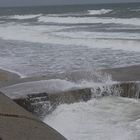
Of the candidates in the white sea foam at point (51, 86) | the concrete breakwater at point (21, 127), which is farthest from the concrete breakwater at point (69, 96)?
the concrete breakwater at point (21, 127)

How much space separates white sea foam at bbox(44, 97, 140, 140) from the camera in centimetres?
557

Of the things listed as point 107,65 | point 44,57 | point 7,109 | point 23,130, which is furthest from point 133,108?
point 44,57

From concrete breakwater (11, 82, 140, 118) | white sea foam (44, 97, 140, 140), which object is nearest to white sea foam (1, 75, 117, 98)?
concrete breakwater (11, 82, 140, 118)

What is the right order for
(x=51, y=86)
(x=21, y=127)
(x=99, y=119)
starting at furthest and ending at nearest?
(x=51, y=86), (x=99, y=119), (x=21, y=127)

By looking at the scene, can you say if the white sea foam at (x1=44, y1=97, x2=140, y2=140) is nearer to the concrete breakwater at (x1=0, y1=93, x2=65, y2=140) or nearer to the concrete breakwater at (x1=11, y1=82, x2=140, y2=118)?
the concrete breakwater at (x1=11, y1=82, x2=140, y2=118)

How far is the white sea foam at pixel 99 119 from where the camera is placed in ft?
18.3

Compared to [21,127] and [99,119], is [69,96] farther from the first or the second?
[21,127]

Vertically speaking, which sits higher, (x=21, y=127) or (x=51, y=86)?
(x=21, y=127)

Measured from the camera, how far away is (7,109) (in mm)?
3770

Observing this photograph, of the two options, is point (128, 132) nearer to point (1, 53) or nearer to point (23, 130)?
point (23, 130)

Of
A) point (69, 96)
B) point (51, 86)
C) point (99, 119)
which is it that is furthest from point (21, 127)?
point (51, 86)

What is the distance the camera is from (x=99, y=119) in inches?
247

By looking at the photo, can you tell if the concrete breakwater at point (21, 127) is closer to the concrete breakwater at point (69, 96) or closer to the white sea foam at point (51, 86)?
the concrete breakwater at point (69, 96)

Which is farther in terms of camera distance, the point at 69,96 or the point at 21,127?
the point at 69,96
